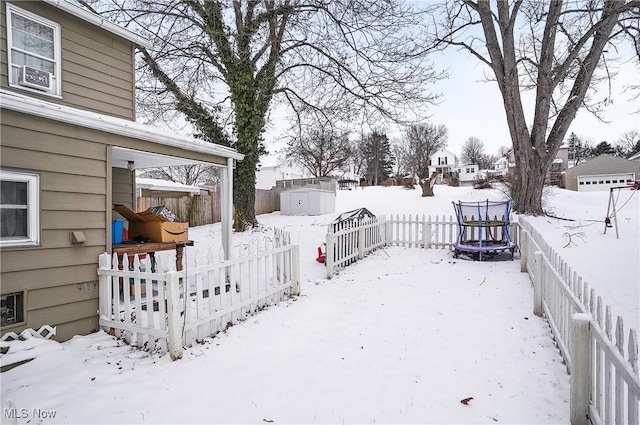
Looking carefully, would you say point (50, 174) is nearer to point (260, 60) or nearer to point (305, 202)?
point (260, 60)

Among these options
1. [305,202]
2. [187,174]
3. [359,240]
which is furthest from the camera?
[187,174]

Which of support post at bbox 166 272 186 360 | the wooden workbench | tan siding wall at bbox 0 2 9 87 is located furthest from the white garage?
tan siding wall at bbox 0 2 9 87

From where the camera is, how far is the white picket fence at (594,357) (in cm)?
172

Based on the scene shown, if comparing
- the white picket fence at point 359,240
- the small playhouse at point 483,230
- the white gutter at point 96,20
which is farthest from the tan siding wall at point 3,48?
the small playhouse at point 483,230

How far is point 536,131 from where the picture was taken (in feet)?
37.9

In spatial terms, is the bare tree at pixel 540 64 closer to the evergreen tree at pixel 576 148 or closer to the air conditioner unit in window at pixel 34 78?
the air conditioner unit in window at pixel 34 78

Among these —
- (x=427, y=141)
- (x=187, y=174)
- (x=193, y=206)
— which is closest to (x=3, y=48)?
(x=193, y=206)

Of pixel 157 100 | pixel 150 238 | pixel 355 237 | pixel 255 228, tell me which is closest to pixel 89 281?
pixel 150 238

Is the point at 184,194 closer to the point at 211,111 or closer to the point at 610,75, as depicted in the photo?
the point at 211,111

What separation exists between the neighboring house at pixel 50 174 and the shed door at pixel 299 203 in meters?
12.3

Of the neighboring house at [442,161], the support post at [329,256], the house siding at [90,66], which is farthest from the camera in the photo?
the neighboring house at [442,161]

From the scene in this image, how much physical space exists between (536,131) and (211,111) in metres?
11.2

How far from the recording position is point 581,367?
230 cm

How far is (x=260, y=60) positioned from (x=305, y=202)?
23.8ft
